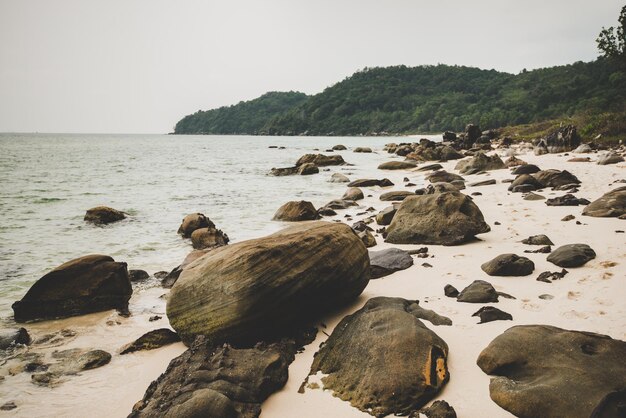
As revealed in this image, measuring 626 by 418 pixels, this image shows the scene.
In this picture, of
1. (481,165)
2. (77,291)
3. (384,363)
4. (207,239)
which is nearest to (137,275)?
(77,291)

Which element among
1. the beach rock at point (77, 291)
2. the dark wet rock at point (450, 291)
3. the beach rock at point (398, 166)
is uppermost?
the beach rock at point (398, 166)

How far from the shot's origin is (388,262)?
6629 mm

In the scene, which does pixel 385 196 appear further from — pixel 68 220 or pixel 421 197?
pixel 68 220

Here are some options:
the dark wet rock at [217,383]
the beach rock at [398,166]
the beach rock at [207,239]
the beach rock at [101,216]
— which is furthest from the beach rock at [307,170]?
the dark wet rock at [217,383]

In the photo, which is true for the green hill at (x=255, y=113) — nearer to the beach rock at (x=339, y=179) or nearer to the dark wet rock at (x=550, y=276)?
the beach rock at (x=339, y=179)

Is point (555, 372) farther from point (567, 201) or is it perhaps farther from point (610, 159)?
point (610, 159)

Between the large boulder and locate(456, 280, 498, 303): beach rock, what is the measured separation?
1429 millimetres

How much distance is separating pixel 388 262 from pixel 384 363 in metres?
3.28

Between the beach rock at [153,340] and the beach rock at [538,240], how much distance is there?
6180mm

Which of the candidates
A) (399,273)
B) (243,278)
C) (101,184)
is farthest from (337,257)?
(101,184)

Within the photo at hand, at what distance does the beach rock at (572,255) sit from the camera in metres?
5.53

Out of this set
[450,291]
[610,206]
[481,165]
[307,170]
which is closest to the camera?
[450,291]

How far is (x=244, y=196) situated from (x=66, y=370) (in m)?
13.2

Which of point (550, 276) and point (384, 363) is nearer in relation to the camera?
point (384, 363)
